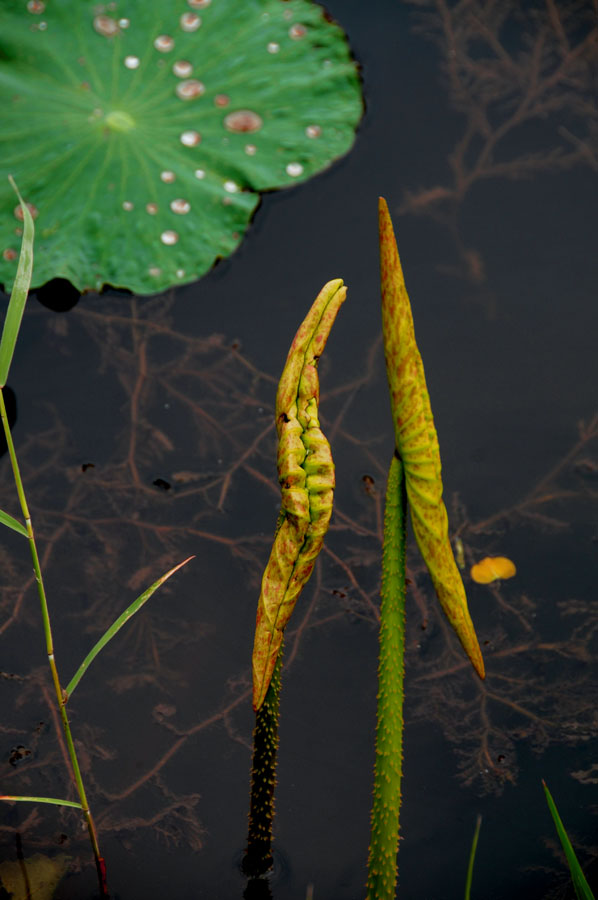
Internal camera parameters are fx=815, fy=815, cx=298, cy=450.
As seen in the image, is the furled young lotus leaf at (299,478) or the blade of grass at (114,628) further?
the blade of grass at (114,628)

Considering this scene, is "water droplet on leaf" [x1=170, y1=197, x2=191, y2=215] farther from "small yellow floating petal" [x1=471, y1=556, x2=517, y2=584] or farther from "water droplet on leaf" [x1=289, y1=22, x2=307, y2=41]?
"small yellow floating petal" [x1=471, y1=556, x2=517, y2=584]

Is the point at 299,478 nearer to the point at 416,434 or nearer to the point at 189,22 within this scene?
the point at 416,434

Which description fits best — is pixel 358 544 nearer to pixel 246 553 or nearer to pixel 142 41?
pixel 246 553

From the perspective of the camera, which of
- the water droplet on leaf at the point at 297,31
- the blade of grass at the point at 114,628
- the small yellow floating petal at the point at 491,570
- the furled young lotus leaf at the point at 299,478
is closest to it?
the furled young lotus leaf at the point at 299,478

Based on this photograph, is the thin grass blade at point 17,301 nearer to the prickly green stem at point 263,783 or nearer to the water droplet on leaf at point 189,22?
the prickly green stem at point 263,783

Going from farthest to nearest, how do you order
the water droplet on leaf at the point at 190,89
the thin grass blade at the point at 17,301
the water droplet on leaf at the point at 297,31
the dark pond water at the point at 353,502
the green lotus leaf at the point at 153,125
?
the water droplet on leaf at the point at 297,31
the water droplet on leaf at the point at 190,89
the green lotus leaf at the point at 153,125
the dark pond water at the point at 353,502
the thin grass blade at the point at 17,301

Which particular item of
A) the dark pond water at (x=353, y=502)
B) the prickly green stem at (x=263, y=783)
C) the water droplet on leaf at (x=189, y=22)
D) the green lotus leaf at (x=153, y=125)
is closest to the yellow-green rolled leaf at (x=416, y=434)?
the prickly green stem at (x=263, y=783)

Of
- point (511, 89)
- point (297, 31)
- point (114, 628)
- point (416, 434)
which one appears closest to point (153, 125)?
point (297, 31)

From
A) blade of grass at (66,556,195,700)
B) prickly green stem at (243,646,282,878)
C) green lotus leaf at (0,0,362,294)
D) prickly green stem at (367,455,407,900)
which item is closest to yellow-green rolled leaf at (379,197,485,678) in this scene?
prickly green stem at (367,455,407,900)

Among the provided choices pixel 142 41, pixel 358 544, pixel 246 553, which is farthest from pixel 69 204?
pixel 358 544
